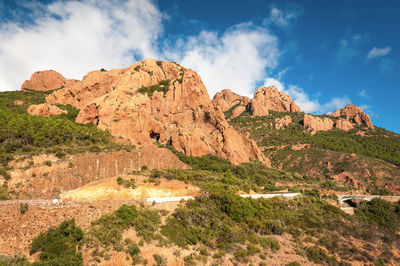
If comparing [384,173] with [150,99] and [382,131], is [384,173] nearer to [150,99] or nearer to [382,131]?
[382,131]

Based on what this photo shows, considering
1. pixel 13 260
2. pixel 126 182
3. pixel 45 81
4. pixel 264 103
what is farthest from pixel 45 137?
pixel 264 103

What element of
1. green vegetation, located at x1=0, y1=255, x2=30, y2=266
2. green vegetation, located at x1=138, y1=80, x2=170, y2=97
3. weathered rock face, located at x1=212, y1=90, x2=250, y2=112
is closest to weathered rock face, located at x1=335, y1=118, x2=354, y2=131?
weathered rock face, located at x1=212, y1=90, x2=250, y2=112

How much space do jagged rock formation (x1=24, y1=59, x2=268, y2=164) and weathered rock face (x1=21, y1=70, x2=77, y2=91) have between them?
33.3m

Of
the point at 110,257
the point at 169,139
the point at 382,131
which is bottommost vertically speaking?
the point at 110,257

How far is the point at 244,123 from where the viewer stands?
111125 mm

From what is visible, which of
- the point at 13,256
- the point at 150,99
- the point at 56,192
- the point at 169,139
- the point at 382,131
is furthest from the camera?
the point at 382,131

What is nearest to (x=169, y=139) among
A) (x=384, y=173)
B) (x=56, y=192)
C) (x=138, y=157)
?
(x=138, y=157)

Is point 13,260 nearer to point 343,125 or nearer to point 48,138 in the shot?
point 48,138


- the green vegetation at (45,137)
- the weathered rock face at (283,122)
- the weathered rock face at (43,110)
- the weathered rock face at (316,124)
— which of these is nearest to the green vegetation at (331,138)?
the weathered rock face at (283,122)

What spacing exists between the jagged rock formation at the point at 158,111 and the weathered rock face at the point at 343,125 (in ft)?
207

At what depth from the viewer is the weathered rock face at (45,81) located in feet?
312

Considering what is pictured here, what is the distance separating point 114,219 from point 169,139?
37.0 meters

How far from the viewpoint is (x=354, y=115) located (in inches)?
4532

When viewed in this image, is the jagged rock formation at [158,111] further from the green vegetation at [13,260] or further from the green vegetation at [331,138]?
the green vegetation at [13,260]
